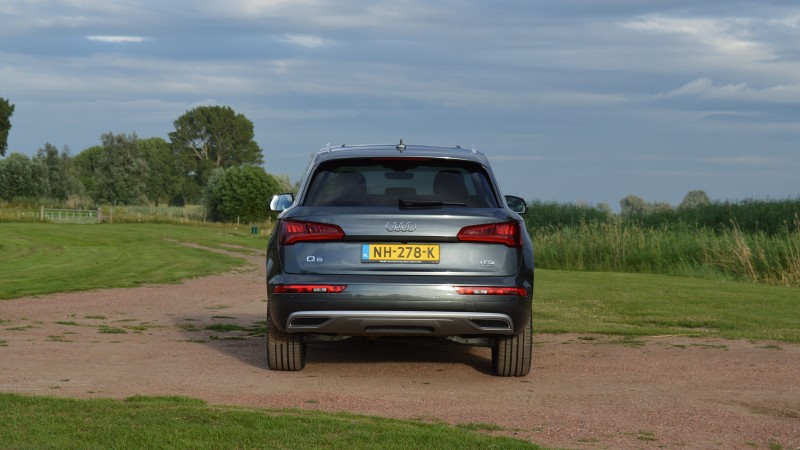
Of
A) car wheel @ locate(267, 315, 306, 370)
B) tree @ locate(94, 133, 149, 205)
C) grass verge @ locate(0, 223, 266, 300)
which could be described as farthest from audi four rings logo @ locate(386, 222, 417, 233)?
tree @ locate(94, 133, 149, 205)

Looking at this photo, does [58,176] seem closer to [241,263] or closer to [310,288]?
[241,263]

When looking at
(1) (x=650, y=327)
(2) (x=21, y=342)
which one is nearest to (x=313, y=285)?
(2) (x=21, y=342)

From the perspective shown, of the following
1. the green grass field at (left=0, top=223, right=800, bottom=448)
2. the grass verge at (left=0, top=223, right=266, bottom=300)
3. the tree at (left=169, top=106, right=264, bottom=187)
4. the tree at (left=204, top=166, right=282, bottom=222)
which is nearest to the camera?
the green grass field at (left=0, top=223, right=800, bottom=448)

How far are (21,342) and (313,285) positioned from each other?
14.6ft

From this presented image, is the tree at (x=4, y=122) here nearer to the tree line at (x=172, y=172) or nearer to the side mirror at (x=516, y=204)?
the tree line at (x=172, y=172)

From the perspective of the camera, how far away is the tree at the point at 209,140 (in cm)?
12100

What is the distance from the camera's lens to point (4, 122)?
9950cm

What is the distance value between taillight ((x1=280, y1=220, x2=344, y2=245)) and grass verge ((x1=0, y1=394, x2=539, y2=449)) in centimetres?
183

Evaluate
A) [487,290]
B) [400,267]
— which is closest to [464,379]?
[487,290]

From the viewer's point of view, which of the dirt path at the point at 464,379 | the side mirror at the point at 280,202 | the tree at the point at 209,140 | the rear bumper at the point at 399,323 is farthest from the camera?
the tree at the point at 209,140

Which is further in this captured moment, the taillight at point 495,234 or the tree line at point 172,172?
the tree line at point 172,172

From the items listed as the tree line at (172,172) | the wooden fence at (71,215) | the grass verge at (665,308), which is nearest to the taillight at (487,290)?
the grass verge at (665,308)

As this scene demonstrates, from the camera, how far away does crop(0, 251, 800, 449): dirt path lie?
7.04m

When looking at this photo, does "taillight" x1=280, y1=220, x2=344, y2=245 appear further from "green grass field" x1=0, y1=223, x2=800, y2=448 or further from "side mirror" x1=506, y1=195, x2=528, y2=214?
"side mirror" x1=506, y1=195, x2=528, y2=214
